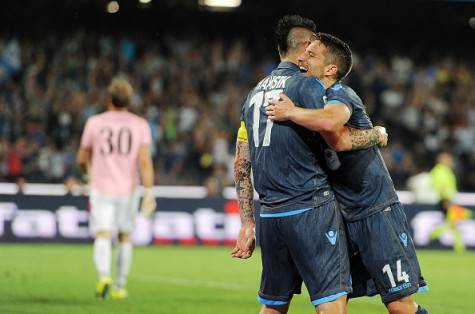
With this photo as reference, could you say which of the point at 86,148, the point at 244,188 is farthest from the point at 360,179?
the point at 86,148

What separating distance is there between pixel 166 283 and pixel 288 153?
782 centimetres

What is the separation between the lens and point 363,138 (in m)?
6.99

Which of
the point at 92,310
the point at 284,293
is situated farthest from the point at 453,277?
the point at 284,293

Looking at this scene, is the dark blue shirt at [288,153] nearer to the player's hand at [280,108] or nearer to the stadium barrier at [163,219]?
the player's hand at [280,108]

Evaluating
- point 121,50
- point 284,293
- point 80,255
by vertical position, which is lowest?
point 80,255

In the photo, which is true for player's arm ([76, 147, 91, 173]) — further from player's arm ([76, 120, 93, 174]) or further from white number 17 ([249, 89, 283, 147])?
white number 17 ([249, 89, 283, 147])

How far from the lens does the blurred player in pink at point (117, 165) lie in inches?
483

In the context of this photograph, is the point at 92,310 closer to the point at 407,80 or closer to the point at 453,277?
the point at 453,277

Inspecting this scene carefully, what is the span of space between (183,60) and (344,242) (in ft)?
69.8

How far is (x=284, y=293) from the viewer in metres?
6.89

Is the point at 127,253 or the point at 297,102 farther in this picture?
the point at 127,253

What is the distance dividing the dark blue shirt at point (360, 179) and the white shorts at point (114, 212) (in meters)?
5.50

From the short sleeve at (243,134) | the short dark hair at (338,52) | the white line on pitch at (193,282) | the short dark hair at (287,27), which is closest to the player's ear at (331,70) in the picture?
the short dark hair at (338,52)

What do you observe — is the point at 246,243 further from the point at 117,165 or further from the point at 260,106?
the point at 117,165
